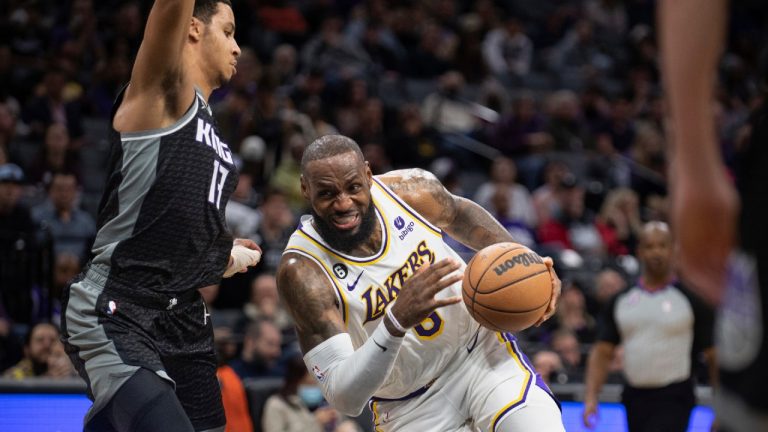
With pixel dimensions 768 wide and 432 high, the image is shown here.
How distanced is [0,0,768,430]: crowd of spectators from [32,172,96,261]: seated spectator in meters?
0.02

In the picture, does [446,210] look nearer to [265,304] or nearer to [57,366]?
[57,366]

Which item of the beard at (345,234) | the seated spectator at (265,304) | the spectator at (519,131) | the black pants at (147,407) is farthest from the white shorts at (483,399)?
the spectator at (519,131)

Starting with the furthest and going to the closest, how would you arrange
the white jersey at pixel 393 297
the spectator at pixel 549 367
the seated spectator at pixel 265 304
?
the seated spectator at pixel 265 304 < the spectator at pixel 549 367 < the white jersey at pixel 393 297

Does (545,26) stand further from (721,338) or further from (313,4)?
(721,338)

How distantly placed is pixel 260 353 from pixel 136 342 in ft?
15.6

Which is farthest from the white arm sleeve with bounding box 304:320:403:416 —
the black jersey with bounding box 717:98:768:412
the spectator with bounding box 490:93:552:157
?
the spectator with bounding box 490:93:552:157

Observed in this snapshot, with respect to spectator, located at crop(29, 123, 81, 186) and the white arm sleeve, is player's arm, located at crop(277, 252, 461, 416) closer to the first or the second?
the white arm sleeve

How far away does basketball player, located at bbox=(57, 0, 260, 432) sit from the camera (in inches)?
143

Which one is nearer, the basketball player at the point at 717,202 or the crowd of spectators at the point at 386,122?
the basketball player at the point at 717,202

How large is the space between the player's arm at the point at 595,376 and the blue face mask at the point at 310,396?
200cm

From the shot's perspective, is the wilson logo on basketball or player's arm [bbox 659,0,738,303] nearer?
player's arm [bbox 659,0,738,303]

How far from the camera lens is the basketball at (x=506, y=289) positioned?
13.8 ft

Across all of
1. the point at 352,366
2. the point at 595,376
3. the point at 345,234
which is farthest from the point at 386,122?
the point at 352,366

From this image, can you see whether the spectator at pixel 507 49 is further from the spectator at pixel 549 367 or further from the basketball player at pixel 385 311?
the basketball player at pixel 385 311
